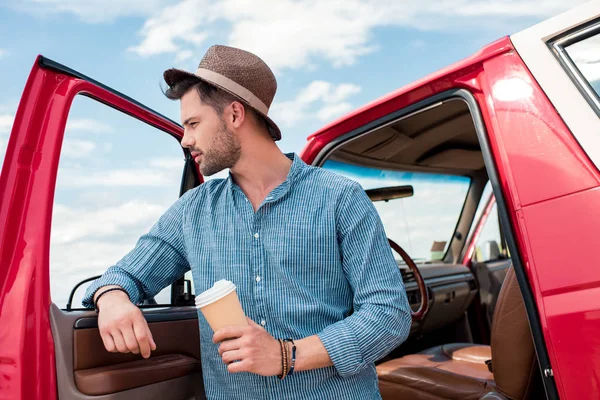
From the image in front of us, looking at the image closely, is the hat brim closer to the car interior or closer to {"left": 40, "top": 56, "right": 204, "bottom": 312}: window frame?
{"left": 40, "top": 56, "right": 204, "bottom": 312}: window frame

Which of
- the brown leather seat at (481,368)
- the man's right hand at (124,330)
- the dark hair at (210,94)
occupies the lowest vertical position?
the brown leather seat at (481,368)

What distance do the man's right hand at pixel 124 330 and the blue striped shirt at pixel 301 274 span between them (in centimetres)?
15

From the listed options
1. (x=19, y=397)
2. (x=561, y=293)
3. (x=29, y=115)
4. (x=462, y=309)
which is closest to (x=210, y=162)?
(x=29, y=115)

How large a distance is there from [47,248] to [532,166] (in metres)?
A: 1.36

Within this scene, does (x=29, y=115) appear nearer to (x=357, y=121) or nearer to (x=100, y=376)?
(x=100, y=376)

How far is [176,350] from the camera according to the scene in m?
1.89

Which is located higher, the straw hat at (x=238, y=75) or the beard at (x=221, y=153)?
the straw hat at (x=238, y=75)

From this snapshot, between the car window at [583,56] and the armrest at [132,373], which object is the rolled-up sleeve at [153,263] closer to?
the armrest at [132,373]


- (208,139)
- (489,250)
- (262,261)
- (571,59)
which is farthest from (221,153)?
(489,250)

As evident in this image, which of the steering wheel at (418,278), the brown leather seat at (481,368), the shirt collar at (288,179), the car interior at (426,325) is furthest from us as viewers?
the steering wheel at (418,278)

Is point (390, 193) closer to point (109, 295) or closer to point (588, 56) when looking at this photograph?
point (588, 56)

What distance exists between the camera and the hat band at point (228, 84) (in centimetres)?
178

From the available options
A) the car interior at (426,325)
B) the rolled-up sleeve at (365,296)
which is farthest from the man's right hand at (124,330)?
the rolled-up sleeve at (365,296)

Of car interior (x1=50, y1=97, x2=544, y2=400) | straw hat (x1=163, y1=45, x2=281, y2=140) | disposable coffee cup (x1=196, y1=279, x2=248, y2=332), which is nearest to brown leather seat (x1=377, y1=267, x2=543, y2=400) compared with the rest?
car interior (x1=50, y1=97, x2=544, y2=400)
